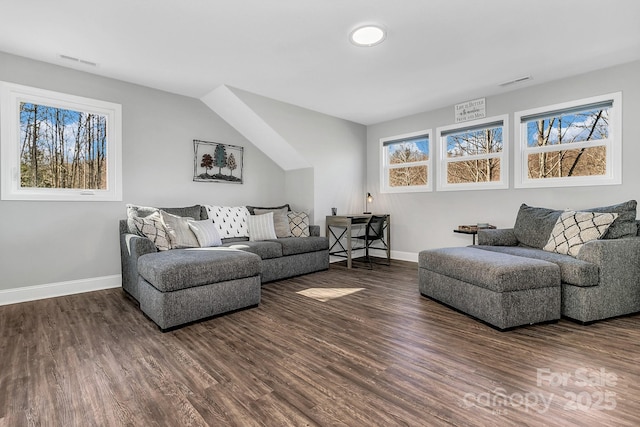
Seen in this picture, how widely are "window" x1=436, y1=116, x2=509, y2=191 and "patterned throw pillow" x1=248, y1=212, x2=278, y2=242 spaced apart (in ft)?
8.79

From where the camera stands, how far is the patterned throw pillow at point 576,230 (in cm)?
285

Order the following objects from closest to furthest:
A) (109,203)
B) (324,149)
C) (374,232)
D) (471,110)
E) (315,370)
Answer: (315,370), (109,203), (471,110), (324,149), (374,232)

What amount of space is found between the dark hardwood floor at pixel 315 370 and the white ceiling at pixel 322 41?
244 cm

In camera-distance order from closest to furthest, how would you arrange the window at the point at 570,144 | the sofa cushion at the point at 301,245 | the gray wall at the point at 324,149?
the window at the point at 570,144 → the sofa cushion at the point at 301,245 → the gray wall at the point at 324,149

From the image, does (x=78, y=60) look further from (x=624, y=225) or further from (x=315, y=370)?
(x=624, y=225)

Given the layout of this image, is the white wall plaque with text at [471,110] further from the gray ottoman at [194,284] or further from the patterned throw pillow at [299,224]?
the gray ottoman at [194,284]

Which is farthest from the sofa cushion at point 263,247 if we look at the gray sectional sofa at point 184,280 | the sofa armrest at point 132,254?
the sofa armrest at point 132,254

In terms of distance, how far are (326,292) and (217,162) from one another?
2522mm

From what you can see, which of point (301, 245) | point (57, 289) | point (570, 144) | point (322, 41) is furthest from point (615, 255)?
point (57, 289)

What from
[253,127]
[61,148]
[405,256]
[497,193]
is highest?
[253,127]

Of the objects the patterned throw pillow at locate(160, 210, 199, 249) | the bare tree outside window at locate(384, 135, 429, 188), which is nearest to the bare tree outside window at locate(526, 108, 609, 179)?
the bare tree outside window at locate(384, 135, 429, 188)

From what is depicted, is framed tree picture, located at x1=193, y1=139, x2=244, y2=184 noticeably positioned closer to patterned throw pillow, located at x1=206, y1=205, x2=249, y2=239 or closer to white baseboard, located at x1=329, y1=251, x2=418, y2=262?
patterned throw pillow, located at x1=206, y1=205, x2=249, y2=239

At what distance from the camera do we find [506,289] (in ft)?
7.79

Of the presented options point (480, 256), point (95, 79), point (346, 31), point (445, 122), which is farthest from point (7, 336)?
point (445, 122)
